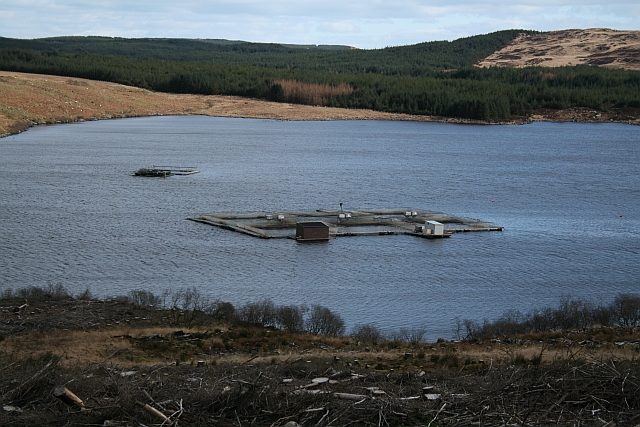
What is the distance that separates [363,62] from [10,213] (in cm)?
16119

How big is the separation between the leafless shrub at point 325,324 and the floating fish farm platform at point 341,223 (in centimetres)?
1190

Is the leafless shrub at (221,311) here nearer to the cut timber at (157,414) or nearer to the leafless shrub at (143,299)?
the leafless shrub at (143,299)

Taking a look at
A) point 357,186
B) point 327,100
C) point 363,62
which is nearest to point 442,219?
point 357,186

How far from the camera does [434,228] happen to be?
34.2 metres

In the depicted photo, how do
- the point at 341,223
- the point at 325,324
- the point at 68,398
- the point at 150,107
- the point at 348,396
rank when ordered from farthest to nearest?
the point at 150,107, the point at 341,223, the point at 325,324, the point at 348,396, the point at 68,398

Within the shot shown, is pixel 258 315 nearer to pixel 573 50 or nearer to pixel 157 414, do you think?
pixel 157 414

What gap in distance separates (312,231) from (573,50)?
153 meters

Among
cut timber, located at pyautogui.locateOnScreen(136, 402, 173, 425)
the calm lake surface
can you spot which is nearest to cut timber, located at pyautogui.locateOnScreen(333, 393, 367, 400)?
cut timber, located at pyautogui.locateOnScreen(136, 402, 173, 425)

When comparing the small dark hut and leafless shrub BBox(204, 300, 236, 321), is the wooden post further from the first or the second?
the small dark hut

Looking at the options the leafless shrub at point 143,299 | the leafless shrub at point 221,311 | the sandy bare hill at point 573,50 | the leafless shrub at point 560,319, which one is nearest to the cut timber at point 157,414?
the leafless shrub at point 221,311

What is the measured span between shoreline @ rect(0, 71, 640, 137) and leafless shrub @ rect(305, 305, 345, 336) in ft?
253

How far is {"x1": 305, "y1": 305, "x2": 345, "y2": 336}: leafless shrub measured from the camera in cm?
2042

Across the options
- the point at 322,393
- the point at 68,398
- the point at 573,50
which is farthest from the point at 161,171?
the point at 573,50

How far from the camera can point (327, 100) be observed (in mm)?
125688
